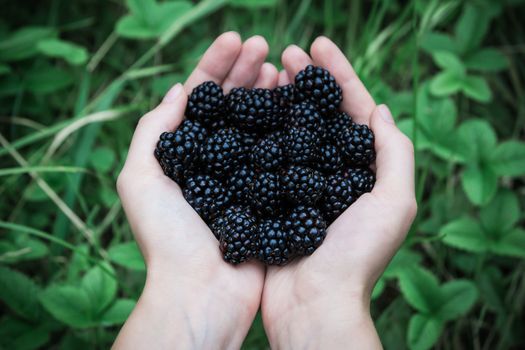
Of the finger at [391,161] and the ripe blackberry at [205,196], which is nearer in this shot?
the finger at [391,161]

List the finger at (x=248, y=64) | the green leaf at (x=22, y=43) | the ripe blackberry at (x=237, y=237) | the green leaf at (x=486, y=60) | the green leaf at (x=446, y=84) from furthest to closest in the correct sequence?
the green leaf at (x=22, y=43), the green leaf at (x=486, y=60), the green leaf at (x=446, y=84), the finger at (x=248, y=64), the ripe blackberry at (x=237, y=237)

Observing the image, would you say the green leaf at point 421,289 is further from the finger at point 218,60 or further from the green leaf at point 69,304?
the green leaf at point 69,304

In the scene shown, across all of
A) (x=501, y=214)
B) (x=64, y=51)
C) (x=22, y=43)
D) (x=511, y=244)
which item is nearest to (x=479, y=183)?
(x=501, y=214)

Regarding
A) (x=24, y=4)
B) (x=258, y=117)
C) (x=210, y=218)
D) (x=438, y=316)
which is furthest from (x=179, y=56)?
(x=438, y=316)

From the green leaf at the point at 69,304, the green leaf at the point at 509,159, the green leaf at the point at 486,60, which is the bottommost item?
the green leaf at the point at 69,304

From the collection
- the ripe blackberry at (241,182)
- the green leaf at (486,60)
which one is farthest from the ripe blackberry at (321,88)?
the green leaf at (486,60)

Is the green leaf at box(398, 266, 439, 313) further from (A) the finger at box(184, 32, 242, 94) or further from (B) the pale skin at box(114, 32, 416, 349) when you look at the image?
(A) the finger at box(184, 32, 242, 94)

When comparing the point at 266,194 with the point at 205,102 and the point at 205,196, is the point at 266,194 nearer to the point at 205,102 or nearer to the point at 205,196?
the point at 205,196

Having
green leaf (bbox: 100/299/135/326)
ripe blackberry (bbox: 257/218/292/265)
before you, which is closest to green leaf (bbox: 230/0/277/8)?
ripe blackberry (bbox: 257/218/292/265)
